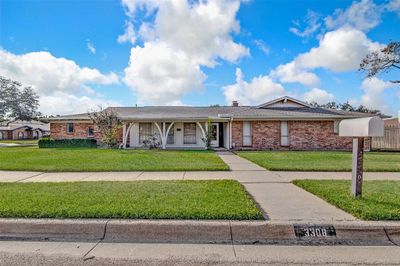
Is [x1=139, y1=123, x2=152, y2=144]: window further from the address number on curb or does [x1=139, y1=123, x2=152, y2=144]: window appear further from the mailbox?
the address number on curb

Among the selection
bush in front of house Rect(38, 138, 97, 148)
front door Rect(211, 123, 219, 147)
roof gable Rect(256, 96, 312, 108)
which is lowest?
bush in front of house Rect(38, 138, 97, 148)

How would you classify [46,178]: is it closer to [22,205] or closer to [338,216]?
[22,205]

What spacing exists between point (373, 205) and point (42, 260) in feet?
17.4

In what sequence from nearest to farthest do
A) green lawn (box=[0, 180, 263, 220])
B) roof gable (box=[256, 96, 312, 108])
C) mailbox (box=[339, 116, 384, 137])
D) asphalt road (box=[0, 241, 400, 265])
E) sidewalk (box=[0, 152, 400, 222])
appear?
asphalt road (box=[0, 241, 400, 265]), green lawn (box=[0, 180, 263, 220]), sidewalk (box=[0, 152, 400, 222]), mailbox (box=[339, 116, 384, 137]), roof gable (box=[256, 96, 312, 108])

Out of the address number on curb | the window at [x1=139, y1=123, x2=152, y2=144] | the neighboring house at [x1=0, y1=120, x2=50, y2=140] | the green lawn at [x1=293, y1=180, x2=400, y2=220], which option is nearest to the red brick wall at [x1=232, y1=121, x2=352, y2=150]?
the window at [x1=139, y1=123, x2=152, y2=144]

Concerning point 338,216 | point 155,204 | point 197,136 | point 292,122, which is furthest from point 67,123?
point 338,216

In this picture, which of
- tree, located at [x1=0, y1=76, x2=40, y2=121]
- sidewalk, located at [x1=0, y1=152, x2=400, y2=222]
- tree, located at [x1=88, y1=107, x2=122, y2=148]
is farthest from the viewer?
tree, located at [x1=0, y1=76, x2=40, y2=121]

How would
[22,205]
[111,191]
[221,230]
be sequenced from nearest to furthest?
[221,230], [22,205], [111,191]

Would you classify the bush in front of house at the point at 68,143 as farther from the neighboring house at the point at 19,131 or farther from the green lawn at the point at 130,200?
the neighboring house at the point at 19,131

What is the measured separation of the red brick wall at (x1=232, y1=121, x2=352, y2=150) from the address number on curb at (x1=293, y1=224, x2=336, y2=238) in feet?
52.1

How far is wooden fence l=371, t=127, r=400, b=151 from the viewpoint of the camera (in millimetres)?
19931

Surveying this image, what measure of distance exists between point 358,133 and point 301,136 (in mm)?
15242

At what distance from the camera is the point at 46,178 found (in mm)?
8359

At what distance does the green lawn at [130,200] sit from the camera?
446 centimetres
